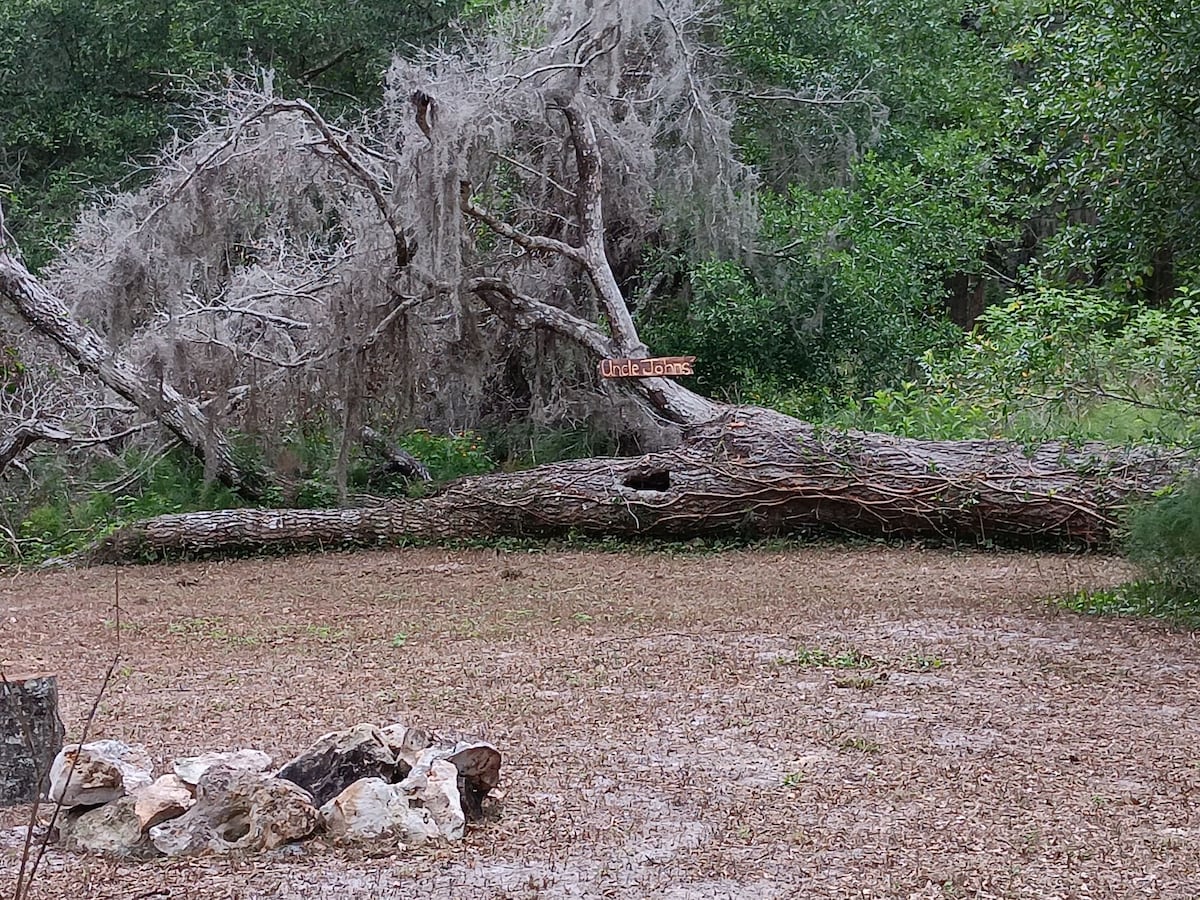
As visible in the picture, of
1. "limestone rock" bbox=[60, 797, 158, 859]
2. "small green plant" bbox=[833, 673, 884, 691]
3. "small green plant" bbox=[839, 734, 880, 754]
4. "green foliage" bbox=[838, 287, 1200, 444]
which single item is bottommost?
"small green plant" bbox=[833, 673, 884, 691]

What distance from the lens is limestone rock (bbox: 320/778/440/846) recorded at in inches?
149

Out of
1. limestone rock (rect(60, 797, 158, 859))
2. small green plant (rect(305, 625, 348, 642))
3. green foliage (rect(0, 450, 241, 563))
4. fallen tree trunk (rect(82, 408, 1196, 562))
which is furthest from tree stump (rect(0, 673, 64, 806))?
green foliage (rect(0, 450, 241, 563))

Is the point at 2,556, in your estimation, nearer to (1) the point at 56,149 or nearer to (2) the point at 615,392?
(2) the point at 615,392

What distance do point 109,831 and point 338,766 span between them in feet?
2.18

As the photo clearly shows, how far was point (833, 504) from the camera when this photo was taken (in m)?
11.5

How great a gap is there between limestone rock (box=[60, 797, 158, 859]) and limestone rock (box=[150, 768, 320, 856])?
56 millimetres

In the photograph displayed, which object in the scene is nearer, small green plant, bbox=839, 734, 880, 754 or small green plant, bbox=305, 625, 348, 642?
small green plant, bbox=839, 734, 880, 754

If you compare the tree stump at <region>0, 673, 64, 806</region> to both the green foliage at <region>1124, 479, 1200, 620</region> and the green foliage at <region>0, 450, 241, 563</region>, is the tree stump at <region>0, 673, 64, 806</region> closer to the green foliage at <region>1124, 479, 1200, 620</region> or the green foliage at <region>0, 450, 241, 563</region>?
the green foliage at <region>1124, 479, 1200, 620</region>

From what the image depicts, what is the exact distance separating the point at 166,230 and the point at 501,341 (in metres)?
3.53

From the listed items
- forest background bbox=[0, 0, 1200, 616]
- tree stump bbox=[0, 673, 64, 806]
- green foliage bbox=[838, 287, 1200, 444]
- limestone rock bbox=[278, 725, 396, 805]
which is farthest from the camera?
green foliage bbox=[838, 287, 1200, 444]

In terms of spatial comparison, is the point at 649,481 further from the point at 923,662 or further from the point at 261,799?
the point at 261,799

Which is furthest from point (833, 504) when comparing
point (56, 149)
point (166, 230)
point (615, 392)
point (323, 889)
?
point (56, 149)

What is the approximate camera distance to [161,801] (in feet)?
12.4

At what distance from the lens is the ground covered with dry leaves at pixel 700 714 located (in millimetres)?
3623
